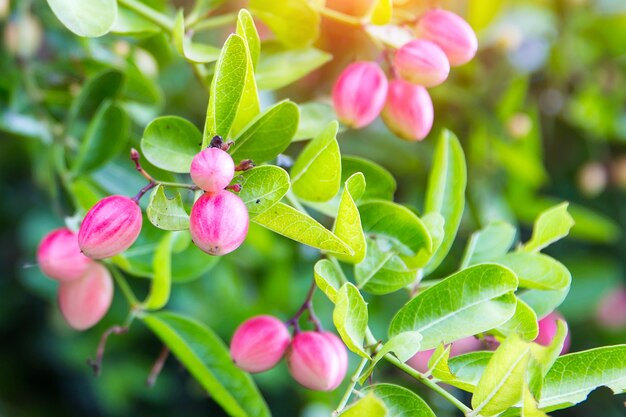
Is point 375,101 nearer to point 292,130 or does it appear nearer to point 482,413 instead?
point 292,130

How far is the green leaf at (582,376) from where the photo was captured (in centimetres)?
A: 67

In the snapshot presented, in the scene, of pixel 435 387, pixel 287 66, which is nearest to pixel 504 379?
pixel 435 387

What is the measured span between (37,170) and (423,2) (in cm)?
64

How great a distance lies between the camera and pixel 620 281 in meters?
1.69

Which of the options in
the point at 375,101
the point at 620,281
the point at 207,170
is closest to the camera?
the point at 207,170

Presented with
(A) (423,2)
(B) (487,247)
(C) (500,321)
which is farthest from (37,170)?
(C) (500,321)

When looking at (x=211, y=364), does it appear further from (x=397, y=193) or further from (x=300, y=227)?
(x=397, y=193)

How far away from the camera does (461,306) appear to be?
0.69 metres

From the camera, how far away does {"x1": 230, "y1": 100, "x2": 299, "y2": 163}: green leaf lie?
27.1 inches

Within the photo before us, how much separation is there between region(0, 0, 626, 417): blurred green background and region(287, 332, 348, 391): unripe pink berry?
37 cm

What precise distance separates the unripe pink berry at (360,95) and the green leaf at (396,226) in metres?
0.09

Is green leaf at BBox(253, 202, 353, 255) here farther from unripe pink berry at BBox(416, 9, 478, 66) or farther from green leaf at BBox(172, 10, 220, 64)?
unripe pink berry at BBox(416, 9, 478, 66)

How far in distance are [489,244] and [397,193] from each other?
706 millimetres

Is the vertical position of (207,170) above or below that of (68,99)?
above
